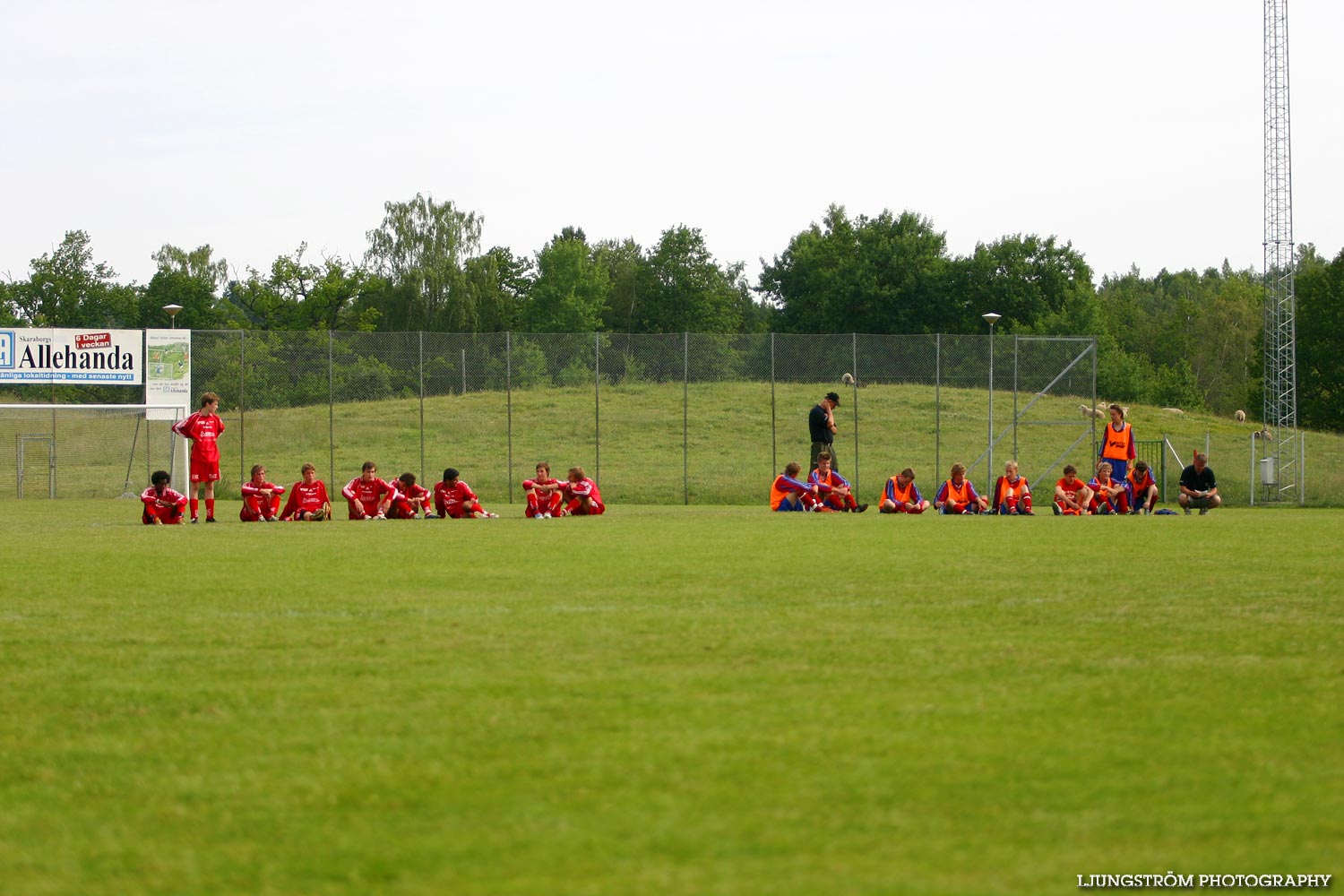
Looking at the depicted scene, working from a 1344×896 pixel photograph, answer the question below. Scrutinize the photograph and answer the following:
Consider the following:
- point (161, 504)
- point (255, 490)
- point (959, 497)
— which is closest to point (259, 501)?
point (255, 490)

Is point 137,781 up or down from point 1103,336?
down

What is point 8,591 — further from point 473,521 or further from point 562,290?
point 562,290

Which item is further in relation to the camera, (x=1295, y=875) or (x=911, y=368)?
(x=911, y=368)

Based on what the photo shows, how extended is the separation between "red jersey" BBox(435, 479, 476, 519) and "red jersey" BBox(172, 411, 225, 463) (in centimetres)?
361

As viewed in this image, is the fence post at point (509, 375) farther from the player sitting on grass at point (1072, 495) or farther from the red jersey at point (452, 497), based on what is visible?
the player sitting on grass at point (1072, 495)

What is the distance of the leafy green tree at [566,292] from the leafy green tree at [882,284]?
1393 cm

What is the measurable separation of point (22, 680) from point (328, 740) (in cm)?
216

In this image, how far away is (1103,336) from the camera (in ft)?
220

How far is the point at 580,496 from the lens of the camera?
868 inches

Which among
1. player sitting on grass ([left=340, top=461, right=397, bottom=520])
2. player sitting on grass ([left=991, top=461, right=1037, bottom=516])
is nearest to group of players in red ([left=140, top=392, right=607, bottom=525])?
player sitting on grass ([left=340, top=461, right=397, bottom=520])

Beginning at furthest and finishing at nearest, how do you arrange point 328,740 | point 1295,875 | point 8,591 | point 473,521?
point 473,521 → point 8,591 → point 328,740 → point 1295,875

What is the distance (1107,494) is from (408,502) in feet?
40.6

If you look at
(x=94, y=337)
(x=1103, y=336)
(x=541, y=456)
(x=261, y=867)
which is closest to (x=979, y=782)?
(x=261, y=867)

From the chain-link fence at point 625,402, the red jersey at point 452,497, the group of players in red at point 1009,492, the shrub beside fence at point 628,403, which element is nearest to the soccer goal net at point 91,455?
the shrub beside fence at point 628,403
